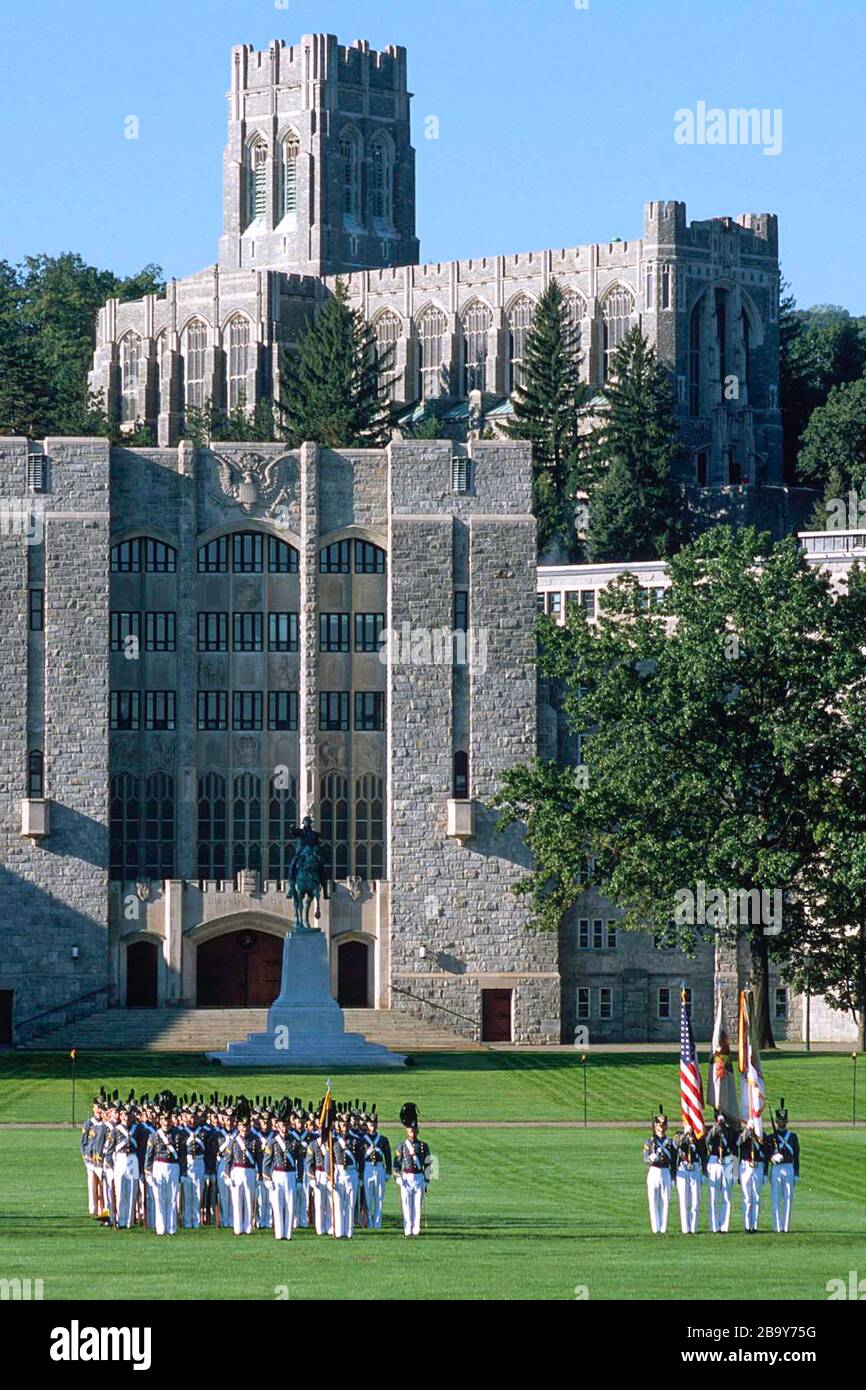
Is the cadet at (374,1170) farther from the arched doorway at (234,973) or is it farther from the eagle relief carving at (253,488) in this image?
the eagle relief carving at (253,488)

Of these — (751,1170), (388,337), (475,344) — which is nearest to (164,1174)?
(751,1170)

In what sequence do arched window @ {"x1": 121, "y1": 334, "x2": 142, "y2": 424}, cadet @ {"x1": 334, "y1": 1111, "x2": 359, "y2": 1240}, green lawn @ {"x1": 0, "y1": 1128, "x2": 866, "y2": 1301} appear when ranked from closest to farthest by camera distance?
green lawn @ {"x1": 0, "y1": 1128, "x2": 866, "y2": 1301}, cadet @ {"x1": 334, "y1": 1111, "x2": 359, "y2": 1240}, arched window @ {"x1": 121, "y1": 334, "x2": 142, "y2": 424}

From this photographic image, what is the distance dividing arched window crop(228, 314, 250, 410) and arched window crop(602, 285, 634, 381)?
23.0 metres

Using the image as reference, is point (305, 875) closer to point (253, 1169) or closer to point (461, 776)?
point (461, 776)

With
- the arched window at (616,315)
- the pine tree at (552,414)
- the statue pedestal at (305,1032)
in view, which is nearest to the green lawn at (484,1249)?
the statue pedestal at (305,1032)

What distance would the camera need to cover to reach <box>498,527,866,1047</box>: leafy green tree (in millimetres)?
88562

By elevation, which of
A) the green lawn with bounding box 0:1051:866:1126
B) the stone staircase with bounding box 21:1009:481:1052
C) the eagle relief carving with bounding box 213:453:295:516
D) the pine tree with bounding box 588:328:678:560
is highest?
the pine tree with bounding box 588:328:678:560

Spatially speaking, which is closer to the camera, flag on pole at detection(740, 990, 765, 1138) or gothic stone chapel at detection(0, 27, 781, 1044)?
flag on pole at detection(740, 990, 765, 1138)

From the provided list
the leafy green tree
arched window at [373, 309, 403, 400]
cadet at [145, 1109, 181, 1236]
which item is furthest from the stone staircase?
arched window at [373, 309, 403, 400]

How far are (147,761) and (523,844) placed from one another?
13031 mm

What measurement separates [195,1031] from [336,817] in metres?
10.8

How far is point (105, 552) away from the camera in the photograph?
9944 cm

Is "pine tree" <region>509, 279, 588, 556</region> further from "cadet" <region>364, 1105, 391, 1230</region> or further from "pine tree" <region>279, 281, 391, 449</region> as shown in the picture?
"cadet" <region>364, 1105, 391, 1230</region>
